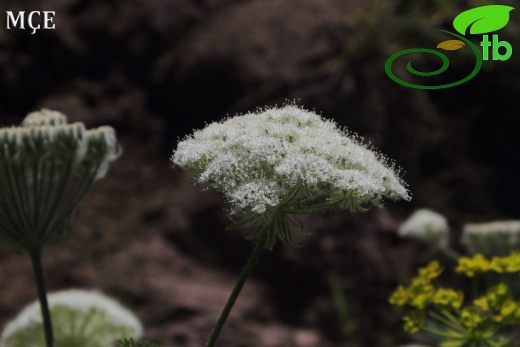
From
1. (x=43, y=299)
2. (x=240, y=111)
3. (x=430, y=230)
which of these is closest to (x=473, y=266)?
(x=430, y=230)

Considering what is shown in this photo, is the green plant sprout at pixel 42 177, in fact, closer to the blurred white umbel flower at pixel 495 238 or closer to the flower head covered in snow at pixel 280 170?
the flower head covered in snow at pixel 280 170

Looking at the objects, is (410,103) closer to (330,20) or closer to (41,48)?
(330,20)

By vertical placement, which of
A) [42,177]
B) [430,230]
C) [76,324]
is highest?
[430,230]

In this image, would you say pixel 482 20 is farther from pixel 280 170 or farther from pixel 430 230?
pixel 280 170

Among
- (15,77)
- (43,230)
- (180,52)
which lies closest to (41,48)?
(15,77)

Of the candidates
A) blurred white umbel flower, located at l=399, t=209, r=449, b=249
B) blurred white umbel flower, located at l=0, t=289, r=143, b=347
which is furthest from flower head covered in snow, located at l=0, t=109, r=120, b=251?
blurred white umbel flower, located at l=399, t=209, r=449, b=249

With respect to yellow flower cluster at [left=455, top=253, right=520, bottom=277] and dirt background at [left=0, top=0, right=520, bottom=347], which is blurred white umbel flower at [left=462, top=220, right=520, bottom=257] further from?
dirt background at [left=0, top=0, right=520, bottom=347]

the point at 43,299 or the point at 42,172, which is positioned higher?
the point at 42,172
